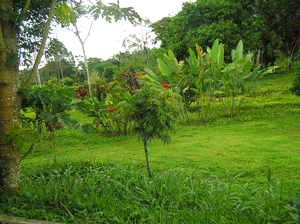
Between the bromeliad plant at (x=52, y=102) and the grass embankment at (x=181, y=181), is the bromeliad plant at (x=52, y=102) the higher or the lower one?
the higher one

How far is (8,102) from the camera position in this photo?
2.65 meters

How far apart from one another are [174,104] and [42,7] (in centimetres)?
206

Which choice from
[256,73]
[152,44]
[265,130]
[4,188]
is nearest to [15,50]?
[4,188]

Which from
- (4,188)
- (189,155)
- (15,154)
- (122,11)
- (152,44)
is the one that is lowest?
(189,155)

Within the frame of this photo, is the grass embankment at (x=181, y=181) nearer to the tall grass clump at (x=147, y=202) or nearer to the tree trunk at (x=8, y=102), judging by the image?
the tall grass clump at (x=147, y=202)

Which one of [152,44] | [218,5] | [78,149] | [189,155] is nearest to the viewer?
[189,155]

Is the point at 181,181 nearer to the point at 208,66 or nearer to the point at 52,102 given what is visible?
the point at 52,102

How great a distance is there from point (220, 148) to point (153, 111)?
84.1 inches

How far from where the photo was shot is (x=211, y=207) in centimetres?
231

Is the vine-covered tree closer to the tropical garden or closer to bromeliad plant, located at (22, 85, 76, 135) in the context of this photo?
the tropical garden

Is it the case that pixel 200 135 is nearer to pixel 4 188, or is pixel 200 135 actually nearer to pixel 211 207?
pixel 211 207

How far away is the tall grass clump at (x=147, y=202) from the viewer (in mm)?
2184

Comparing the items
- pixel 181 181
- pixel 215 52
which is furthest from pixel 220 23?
pixel 181 181

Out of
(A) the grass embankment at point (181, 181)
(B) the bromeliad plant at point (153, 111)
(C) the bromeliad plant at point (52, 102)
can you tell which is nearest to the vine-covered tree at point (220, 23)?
(A) the grass embankment at point (181, 181)
